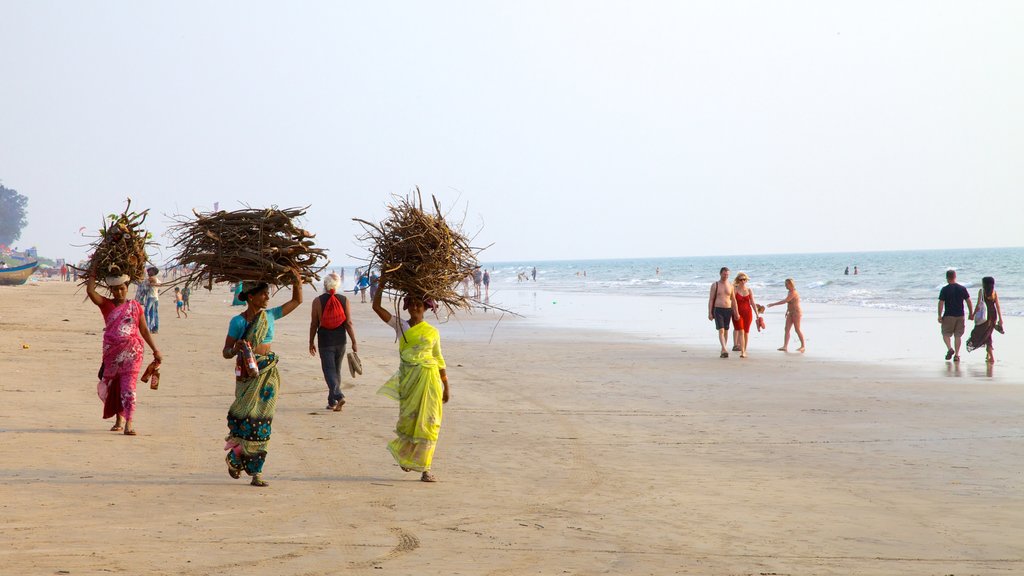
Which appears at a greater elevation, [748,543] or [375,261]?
[375,261]

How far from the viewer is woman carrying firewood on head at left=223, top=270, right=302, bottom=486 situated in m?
6.90

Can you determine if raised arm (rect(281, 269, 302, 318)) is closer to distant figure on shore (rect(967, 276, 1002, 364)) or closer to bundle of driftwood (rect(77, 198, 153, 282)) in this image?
bundle of driftwood (rect(77, 198, 153, 282))

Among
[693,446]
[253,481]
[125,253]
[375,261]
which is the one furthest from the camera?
[693,446]

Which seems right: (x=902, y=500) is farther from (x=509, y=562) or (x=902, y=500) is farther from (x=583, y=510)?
(x=509, y=562)

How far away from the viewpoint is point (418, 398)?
7.30m

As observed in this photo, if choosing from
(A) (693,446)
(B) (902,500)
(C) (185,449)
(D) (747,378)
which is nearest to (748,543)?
(B) (902,500)

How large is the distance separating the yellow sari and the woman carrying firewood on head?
96 cm

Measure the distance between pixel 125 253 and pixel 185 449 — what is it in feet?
6.08

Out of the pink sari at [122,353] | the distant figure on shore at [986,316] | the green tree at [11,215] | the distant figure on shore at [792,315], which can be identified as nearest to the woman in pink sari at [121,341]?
the pink sari at [122,353]

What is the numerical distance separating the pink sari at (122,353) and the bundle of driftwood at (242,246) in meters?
1.93

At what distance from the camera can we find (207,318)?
29.7 m

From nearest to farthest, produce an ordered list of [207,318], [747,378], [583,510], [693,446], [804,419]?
1. [583,510]
2. [693,446]
3. [804,419]
4. [747,378]
5. [207,318]

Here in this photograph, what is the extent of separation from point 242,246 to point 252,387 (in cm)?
106

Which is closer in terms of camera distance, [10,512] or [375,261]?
[10,512]
